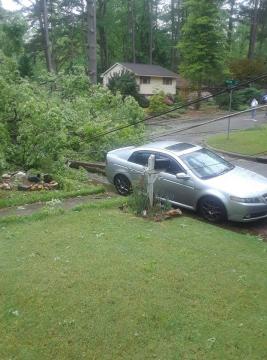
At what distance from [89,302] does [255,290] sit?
2.05 meters

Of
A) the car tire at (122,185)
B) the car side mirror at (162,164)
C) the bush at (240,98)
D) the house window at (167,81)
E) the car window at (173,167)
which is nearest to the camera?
the car window at (173,167)

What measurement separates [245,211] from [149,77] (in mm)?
36499

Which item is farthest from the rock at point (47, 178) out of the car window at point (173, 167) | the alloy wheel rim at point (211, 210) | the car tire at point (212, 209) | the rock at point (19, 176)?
the alloy wheel rim at point (211, 210)

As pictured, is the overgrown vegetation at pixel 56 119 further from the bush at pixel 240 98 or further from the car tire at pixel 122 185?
the bush at pixel 240 98

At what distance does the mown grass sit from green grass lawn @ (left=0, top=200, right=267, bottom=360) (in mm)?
1783

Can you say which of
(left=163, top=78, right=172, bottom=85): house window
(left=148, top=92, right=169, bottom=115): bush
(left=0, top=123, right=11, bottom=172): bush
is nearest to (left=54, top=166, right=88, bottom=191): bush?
(left=0, top=123, right=11, bottom=172): bush

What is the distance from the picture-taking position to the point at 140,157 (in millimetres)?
10906

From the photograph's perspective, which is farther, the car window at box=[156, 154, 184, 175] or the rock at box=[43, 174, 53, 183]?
the rock at box=[43, 174, 53, 183]

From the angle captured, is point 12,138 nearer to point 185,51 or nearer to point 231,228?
point 231,228

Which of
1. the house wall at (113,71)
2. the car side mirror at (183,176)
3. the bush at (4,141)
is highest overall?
the bush at (4,141)

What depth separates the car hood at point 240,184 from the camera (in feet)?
29.2

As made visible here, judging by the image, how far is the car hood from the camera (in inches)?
351

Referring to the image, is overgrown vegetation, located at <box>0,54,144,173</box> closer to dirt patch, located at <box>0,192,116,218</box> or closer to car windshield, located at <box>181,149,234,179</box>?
dirt patch, located at <box>0,192,116,218</box>

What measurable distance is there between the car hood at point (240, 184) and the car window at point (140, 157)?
196 cm
